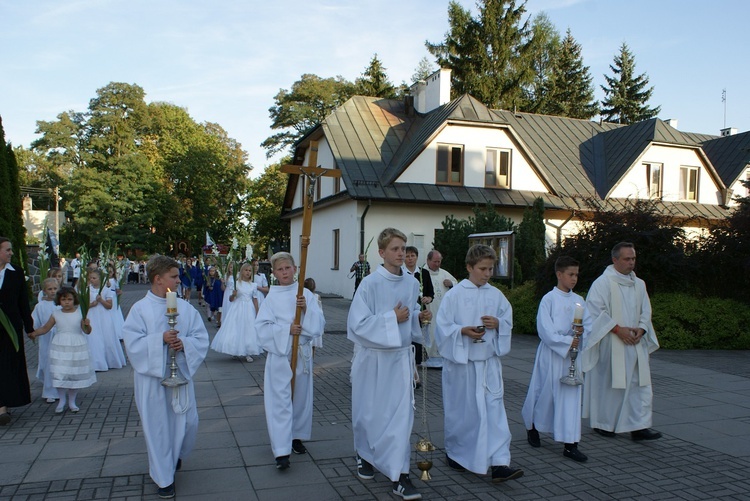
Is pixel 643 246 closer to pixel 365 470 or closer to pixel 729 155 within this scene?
pixel 365 470

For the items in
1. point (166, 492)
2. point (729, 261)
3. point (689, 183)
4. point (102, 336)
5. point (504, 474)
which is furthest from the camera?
point (689, 183)

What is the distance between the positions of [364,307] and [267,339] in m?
1.05

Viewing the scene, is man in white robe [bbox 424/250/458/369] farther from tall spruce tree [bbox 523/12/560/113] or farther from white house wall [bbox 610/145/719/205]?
tall spruce tree [bbox 523/12/560/113]

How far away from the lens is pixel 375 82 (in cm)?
4200

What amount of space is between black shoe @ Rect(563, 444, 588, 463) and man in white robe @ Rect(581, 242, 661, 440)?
939 mm

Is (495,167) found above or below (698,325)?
above

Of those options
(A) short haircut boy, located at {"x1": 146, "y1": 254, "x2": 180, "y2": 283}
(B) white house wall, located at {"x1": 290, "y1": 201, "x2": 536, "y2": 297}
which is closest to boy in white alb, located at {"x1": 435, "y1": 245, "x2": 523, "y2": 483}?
(A) short haircut boy, located at {"x1": 146, "y1": 254, "x2": 180, "y2": 283}

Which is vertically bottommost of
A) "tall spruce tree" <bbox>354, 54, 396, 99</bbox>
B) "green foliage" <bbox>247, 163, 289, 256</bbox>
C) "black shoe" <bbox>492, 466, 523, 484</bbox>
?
"black shoe" <bbox>492, 466, 523, 484</bbox>

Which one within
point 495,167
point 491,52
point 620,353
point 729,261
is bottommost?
point 620,353

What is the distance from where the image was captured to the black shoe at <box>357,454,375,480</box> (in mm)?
5152

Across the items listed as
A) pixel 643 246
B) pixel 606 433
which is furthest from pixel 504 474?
pixel 643 246

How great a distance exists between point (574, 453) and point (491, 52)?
36.7 meters

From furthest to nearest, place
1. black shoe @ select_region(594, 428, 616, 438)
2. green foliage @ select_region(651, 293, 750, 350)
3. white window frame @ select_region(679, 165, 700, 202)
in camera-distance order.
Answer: white window frame @ select_region(679, 165, 700, 202) → green foliage @ select_region(651, 293, 750, 350) → black shoe @ select_region(594, 428, 616, 438)

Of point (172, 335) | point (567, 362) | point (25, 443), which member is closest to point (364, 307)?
point (172, 335)
